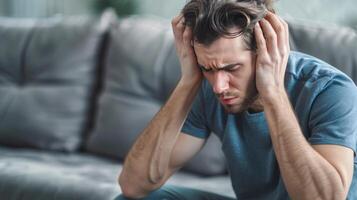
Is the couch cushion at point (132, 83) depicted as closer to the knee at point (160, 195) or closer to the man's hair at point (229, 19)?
the knee at point (160, 195)

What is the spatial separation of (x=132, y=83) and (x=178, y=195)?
Result: 0.76 m

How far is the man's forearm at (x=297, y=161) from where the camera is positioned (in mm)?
1382

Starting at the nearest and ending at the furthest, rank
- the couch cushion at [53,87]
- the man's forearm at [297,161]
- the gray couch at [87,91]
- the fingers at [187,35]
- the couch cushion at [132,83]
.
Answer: the man's forearm at [297,161], the fingers at [187,35], the gray couch at [87,91], the couch cushion at [132,83], the couch cushion at [53,87]

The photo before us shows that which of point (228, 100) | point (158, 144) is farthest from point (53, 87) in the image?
point (228, 100)

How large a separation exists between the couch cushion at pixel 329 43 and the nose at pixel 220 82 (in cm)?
63

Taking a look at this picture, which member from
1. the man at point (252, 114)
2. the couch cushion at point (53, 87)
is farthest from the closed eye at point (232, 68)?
the couch cushion at point (53, 87)

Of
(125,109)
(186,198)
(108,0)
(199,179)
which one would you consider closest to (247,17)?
(186,198)

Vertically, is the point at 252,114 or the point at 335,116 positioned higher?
the point at 335,116

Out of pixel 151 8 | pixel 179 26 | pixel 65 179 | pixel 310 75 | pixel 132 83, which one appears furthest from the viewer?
pixel 151 8

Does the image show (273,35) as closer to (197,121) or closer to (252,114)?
(252,114)

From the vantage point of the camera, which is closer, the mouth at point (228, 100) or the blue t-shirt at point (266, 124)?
the blue t-shirt at point (266, 124)

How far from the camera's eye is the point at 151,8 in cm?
298

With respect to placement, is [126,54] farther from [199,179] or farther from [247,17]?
[247,17]

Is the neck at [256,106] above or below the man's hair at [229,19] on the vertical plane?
below
